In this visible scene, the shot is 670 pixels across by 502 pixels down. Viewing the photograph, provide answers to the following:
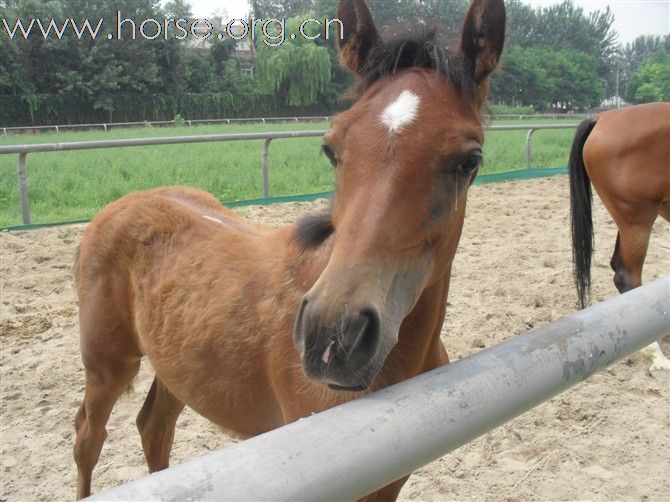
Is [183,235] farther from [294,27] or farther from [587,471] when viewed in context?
[294,27]

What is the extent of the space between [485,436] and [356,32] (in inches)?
97.1

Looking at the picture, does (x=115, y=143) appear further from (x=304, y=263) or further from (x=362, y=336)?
(x=362, y=336)

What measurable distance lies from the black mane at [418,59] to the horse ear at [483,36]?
0.11 feet

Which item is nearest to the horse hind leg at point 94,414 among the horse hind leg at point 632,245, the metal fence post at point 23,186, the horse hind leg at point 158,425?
the horse hind leg at point 158,425

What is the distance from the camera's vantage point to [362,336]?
3.97 ft

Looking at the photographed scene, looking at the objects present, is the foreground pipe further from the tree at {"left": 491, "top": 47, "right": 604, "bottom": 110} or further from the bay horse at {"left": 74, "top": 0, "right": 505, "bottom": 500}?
the tree at {"left": 491, "top": 47, "right": 604, "bottom": 110}

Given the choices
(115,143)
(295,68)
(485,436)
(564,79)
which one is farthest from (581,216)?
(564,79)

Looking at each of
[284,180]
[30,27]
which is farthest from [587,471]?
[30,27]

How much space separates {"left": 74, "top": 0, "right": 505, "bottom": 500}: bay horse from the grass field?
17.5 feet

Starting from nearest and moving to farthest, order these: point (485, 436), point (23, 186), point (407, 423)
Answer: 1. point (407, 423)
2. point (485, 436)
3. point (23, 186)

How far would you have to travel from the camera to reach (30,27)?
1452 inches

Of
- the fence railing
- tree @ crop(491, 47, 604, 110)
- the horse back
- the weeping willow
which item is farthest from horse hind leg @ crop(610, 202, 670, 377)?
the fence railing

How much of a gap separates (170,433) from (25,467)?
0.88 meters

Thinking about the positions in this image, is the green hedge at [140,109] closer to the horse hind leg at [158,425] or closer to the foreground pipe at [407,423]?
the horse hind leg at [158,425]
